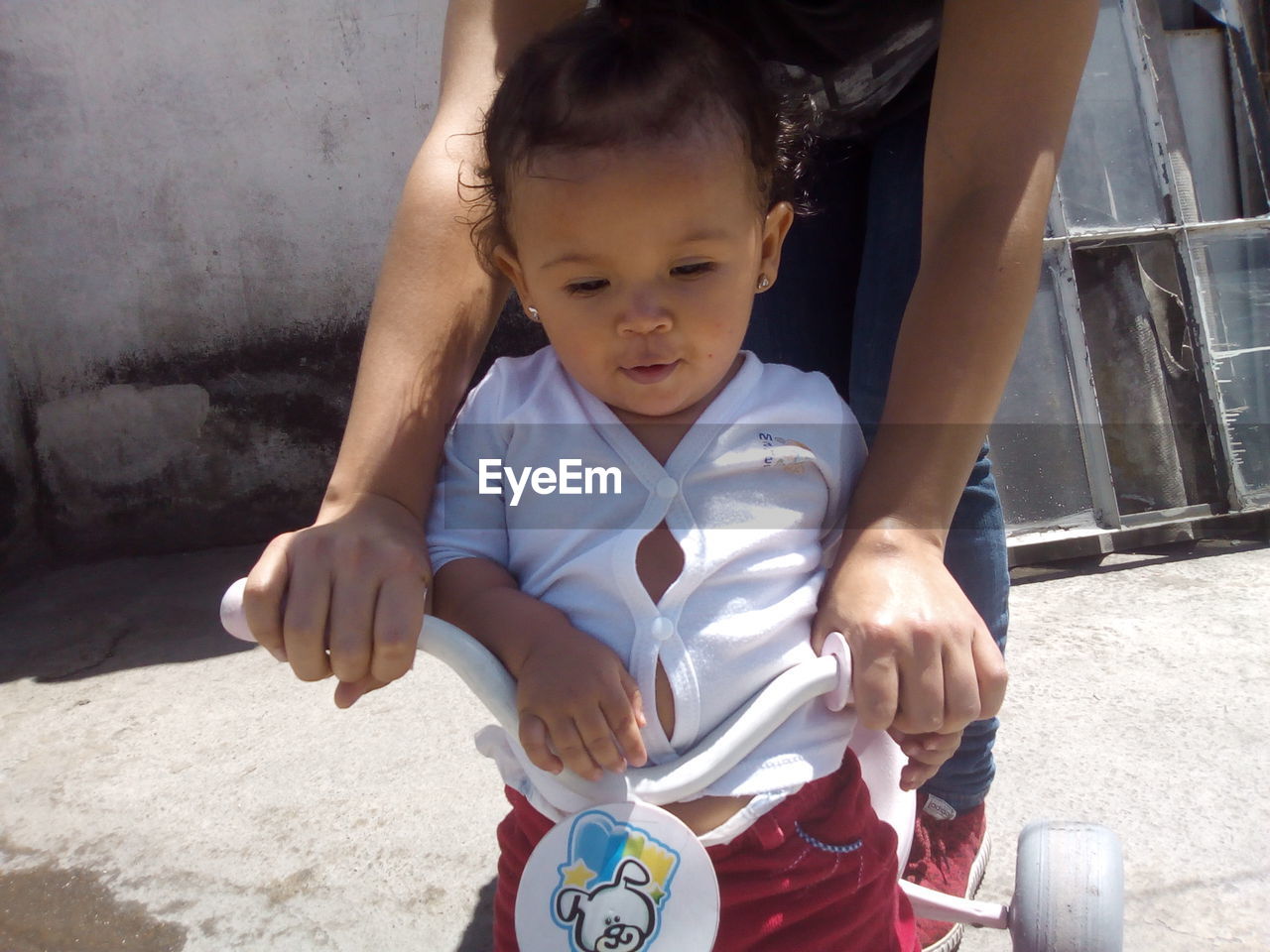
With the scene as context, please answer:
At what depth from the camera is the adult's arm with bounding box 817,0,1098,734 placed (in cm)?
95

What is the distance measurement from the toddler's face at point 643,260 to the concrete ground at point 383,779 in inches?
38.3

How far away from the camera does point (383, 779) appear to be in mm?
1958

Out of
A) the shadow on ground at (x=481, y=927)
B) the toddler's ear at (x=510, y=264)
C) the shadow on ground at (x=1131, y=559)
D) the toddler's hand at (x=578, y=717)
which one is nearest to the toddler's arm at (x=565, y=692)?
the toddler's hand at (x=578, y=717)

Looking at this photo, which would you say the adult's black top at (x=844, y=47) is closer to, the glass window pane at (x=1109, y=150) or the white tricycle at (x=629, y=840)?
the white tricycle at (x=629, y=840)

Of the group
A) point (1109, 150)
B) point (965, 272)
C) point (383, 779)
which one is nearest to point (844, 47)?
point (965, 272)

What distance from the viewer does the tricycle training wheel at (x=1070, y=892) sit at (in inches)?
39.4

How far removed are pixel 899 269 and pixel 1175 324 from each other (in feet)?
6.43

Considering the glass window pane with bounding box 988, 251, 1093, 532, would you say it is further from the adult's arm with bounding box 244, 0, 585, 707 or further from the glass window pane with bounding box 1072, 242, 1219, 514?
the adult's arm with bounding box 244, 0, 585, 707

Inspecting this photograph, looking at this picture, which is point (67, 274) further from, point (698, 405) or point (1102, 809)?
point (1102, 809)

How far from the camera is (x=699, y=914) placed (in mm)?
833

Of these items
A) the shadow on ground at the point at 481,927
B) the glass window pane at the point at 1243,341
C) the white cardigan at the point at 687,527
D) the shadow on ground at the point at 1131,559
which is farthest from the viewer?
→ the glass window pane at the point at 1243,341

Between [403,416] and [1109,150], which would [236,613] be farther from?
[1109,150]

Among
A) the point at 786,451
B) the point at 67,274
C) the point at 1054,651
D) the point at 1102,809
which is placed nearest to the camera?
the point at 786,451

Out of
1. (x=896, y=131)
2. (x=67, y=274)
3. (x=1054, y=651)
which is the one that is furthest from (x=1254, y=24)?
(x=67, y=274)
